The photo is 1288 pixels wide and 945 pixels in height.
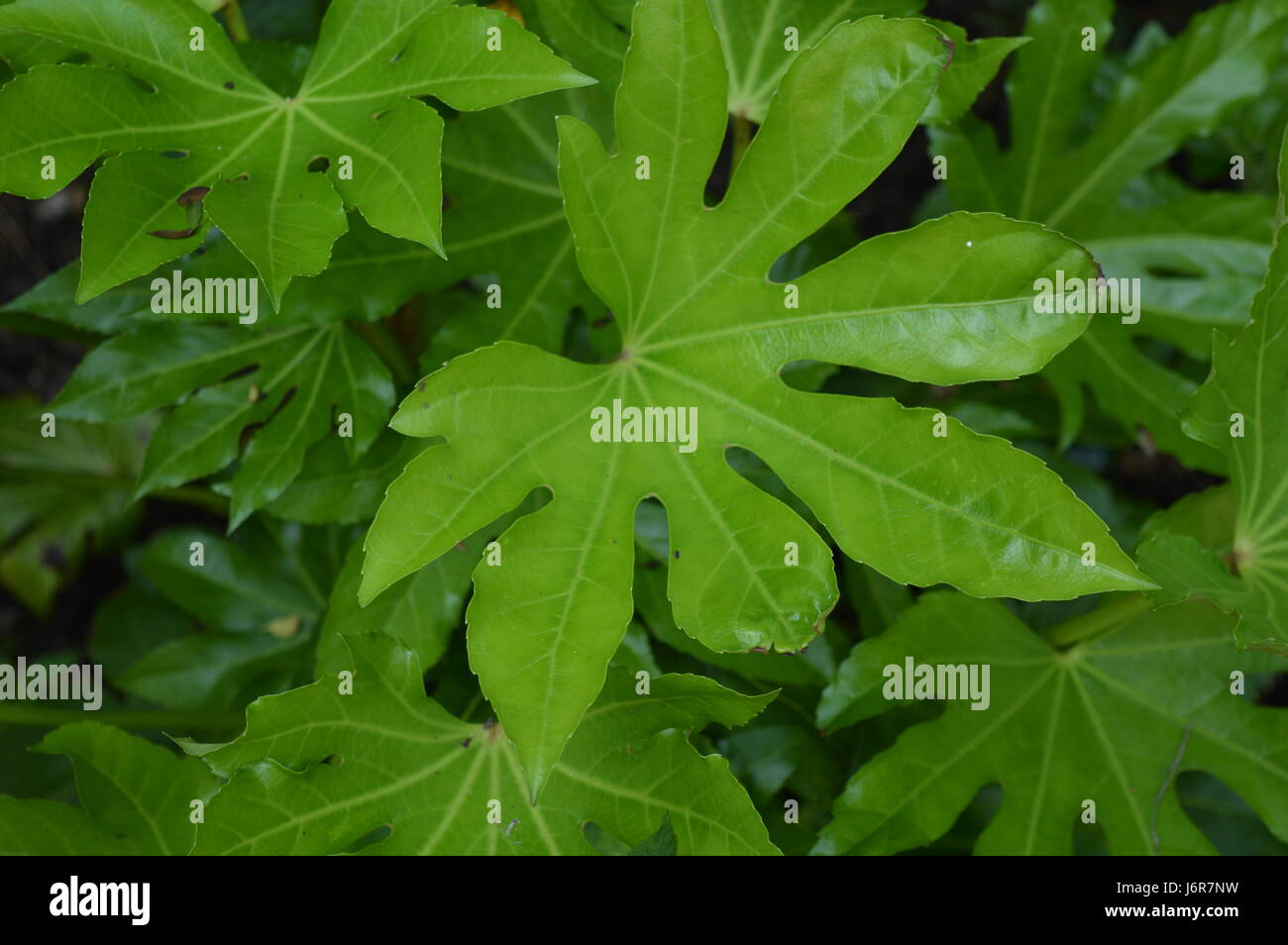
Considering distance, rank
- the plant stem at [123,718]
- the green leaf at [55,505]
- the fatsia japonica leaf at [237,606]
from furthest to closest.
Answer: the green leaf at [55,505] < the fatsia japonica leaf at [237,606] < the plant stem at [123,718]

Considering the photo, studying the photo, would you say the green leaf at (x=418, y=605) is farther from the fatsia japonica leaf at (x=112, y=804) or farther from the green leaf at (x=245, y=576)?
the green leaf at (x=245, y=576)

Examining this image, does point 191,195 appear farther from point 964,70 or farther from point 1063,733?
point 1063,733

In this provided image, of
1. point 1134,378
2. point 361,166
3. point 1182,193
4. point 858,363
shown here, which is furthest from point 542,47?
point 1182,193

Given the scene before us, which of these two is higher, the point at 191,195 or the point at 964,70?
the point at 964,70

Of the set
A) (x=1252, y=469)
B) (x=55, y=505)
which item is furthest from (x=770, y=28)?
(x=55, y=505)

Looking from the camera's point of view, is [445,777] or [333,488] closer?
[445,777]

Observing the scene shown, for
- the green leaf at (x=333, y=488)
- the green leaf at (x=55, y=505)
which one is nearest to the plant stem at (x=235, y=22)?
the green leaf at (x=333, y=488)

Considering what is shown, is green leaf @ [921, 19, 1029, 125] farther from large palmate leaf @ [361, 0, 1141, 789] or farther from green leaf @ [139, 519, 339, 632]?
green leaf @ [139, 519, 339, 632]
